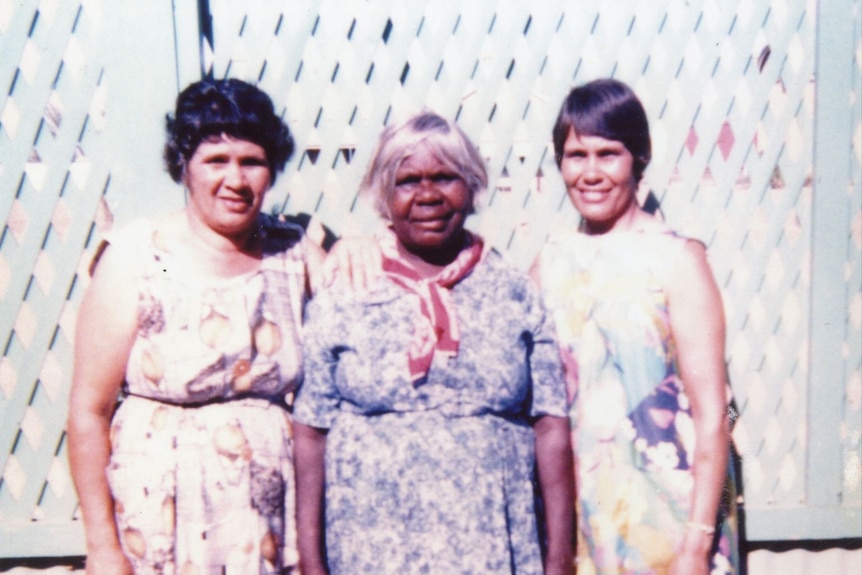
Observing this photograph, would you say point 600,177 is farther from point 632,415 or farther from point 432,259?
point 632,415

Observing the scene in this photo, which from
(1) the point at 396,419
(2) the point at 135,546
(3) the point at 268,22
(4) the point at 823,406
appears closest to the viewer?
(1) the point at 396,419

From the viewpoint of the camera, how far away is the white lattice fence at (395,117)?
265 cm

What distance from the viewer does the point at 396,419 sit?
200 centimetres

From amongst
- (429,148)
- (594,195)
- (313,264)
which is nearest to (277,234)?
(313,264)

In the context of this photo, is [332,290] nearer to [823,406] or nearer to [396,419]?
[396,419]

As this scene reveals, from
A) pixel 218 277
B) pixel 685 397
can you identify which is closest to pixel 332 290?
pixel 218 277

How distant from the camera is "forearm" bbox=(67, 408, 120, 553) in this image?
6.98 feet

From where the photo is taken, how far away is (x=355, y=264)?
2.14 m

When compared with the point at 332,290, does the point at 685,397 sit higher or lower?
lower

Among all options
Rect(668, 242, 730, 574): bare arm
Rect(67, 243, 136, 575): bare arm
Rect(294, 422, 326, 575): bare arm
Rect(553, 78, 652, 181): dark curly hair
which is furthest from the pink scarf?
Rect(67, 243, 136, 575): bare arm

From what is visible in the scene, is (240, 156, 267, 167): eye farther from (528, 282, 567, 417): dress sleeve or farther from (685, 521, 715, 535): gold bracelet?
(685, 521, 715, 535): gold bracelet

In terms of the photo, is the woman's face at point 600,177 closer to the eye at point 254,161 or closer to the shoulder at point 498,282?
the shoulder at point 498,282

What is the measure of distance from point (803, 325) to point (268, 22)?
2.33m

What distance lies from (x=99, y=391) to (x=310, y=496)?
66 centimetres
